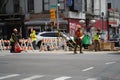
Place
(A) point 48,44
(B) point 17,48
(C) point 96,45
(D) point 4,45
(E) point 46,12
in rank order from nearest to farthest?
(B) point 17,48, (C) point 96,45, (A) point 48,44, (D) point 4,45, (E) point 46,12

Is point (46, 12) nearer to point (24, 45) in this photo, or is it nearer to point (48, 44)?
point (48, 44)

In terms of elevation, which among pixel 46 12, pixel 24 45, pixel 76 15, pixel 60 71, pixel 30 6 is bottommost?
pixel 24 45

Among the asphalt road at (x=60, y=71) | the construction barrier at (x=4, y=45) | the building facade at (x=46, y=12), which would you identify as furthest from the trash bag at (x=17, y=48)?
the building facade at (x=46, y=12)

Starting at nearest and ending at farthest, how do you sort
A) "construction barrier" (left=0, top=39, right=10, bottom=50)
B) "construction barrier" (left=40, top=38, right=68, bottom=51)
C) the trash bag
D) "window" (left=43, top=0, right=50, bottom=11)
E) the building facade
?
the trash bag → "construction barrier" (left=40, top=38, right=68, bottom=51) → "construction barrier" (left=0, top=39, right=10, bottom=50) → the building facade → "window" (left=43, top=0, right=50, bottom=11)

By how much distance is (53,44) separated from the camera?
34.8m

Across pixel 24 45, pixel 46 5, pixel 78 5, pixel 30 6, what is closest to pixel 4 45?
pixel 24 45

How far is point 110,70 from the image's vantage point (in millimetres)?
16281

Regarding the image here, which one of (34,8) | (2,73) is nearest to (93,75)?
(2,73)

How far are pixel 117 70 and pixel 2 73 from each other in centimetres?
423

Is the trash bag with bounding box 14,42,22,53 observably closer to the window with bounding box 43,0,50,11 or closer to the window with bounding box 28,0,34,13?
the window with bounding box 43,0,50,11

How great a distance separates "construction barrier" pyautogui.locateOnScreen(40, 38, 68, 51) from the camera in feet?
111

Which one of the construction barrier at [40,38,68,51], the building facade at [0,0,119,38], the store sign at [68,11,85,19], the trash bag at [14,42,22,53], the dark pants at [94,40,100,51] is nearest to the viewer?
the trash bag at [14,42,22,53]

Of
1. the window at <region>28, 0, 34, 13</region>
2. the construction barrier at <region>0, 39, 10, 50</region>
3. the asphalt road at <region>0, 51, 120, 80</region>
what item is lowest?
the construction barrier at <region>0, 39, 10, 50</region>

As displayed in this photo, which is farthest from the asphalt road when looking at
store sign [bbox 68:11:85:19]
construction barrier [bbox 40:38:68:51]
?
store sign [bbox 68:11:85:19]
